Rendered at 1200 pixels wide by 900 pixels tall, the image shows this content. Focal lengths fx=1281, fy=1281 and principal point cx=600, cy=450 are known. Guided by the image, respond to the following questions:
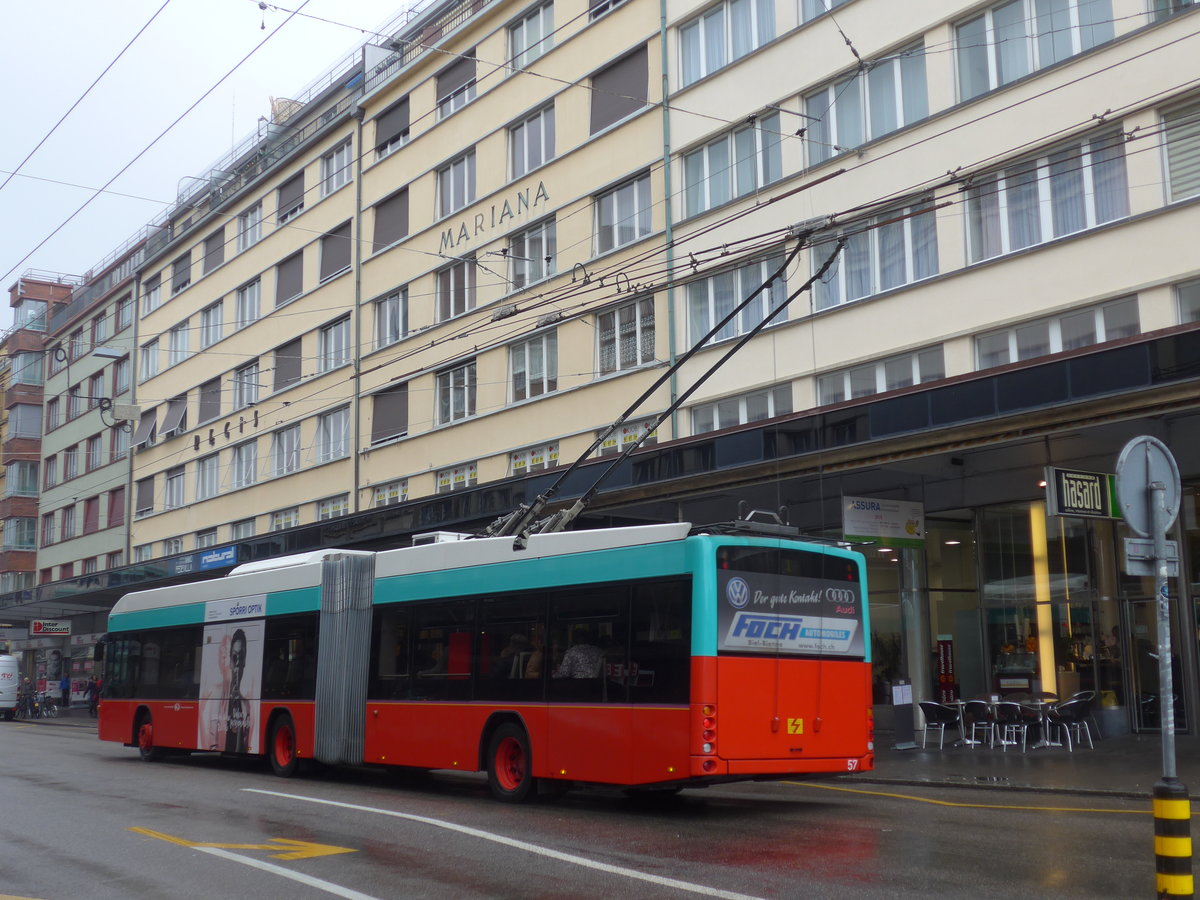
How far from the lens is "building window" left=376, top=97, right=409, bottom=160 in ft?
125

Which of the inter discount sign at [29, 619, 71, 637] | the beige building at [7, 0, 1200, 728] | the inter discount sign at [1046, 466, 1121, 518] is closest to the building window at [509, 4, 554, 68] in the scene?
the beige building at [7, 0, 1200, 728]

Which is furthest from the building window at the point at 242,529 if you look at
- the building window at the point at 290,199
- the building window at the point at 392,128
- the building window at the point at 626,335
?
the building window at the point at 626,335

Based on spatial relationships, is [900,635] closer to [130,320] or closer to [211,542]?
[211,542]

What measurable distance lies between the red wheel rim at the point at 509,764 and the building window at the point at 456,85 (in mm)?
24027

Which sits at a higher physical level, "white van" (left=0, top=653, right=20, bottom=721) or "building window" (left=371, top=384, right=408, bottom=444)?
"building window" (left=371, top=384, right=408, bottom=444)

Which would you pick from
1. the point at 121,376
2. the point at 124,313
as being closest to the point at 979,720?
the point at 121,376

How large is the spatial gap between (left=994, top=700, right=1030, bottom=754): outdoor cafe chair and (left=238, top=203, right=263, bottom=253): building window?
34010 millimetres

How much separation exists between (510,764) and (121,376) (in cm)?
4829

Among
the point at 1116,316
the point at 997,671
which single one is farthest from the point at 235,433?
the point at 1116,316

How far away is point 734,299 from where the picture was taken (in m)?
25.4

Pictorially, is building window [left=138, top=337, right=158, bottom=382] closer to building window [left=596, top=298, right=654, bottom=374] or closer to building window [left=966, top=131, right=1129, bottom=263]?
building window [left=596, top=298, right=654, bottom=374]

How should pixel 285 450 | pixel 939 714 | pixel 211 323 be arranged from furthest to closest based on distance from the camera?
pixel 211 323
pixel 285 450
pixel 939 714

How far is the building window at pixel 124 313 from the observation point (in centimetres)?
5744

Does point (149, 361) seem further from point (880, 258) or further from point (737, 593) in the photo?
point (737, 593)
